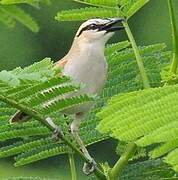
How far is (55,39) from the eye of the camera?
1419 cm

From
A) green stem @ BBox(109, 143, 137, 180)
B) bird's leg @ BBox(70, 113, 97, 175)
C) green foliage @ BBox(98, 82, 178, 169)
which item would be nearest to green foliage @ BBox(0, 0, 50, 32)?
bird's leg @ BBox(70, 113, 97, 175)

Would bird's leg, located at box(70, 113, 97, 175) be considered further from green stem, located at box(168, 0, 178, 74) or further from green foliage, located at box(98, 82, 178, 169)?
green foliage, located at box(98, 82, 178, 169)

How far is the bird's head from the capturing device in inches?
120

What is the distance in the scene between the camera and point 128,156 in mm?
2410

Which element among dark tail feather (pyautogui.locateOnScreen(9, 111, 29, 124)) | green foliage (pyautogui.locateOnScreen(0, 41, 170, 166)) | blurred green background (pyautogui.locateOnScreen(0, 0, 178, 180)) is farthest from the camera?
blurred green background (pyautogui.locateOnScreen(0, 0, 178, 180))

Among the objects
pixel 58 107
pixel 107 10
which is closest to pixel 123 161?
pixel 58 107

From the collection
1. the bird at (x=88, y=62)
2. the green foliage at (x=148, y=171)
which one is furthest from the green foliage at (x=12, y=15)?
the green foliage at (x=148, y=171)

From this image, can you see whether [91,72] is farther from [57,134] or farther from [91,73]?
[57,134]

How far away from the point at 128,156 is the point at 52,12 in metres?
10.4

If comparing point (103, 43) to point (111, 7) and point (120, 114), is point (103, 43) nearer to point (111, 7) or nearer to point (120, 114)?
point (111, 7)

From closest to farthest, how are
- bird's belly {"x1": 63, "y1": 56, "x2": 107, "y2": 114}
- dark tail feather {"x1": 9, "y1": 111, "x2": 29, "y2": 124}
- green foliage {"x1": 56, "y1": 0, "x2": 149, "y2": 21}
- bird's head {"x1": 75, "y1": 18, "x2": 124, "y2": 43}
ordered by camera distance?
dark tail feather {"x1": 9, "y1": 111, "x2": 29, "y2": 124}
green foliage {"x1": 56, "y1": 0, "x2": 149, "y2": 21}
bird's belly {"x1": 63, "y1": 56, "x2": 107, "y2": 114}
bird's head {"x1": 75, "y1": 18, "x2": 124, "y2": 43}

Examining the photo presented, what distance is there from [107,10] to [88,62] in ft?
0.99

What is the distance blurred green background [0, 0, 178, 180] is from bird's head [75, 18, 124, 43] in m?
6.08

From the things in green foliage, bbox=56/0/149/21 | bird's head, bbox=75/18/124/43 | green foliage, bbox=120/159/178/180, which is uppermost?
bird's head, bbox=75/18/124/43
